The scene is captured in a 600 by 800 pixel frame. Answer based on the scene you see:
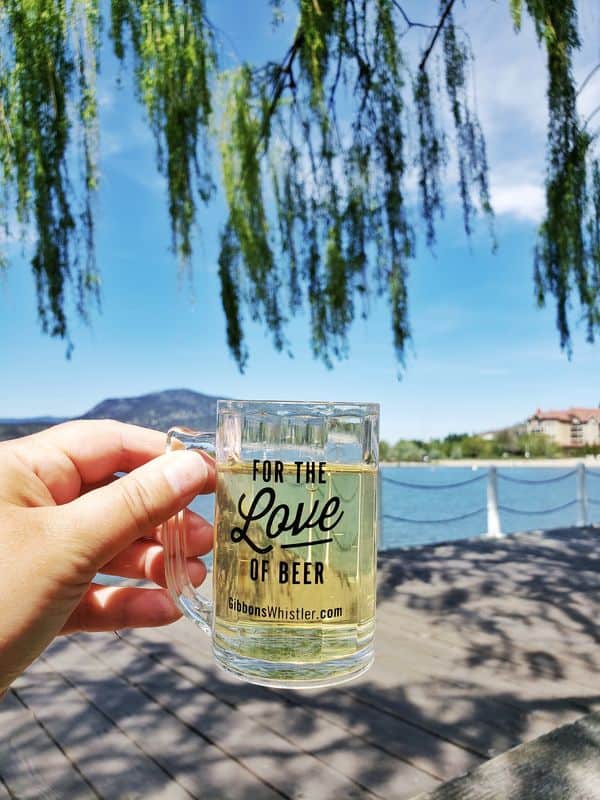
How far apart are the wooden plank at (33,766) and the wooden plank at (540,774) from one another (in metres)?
1.26

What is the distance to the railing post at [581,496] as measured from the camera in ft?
24.2

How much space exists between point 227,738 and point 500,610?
2.01m

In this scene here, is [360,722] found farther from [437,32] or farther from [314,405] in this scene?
[437,32]

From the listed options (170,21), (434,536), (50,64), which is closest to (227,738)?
(50,64)

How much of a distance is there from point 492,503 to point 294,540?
19.8ft

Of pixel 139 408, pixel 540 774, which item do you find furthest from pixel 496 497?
pixel 540 774

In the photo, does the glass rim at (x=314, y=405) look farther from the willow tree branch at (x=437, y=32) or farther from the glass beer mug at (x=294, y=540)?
the willow tree branch at (x=437, y=32)

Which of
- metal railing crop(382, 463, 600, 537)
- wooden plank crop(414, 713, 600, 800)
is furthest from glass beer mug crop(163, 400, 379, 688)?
metal railing crop(382, 463, 600, 537)

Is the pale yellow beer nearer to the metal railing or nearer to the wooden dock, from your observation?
the wooden dock

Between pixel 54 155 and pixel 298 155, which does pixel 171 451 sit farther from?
pixel 298 155

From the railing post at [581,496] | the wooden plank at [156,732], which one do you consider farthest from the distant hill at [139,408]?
the railing post at [581,496]

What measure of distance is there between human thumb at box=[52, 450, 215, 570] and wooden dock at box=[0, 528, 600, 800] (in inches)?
51.0

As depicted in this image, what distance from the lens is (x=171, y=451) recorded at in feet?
2.65

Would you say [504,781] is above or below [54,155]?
below
